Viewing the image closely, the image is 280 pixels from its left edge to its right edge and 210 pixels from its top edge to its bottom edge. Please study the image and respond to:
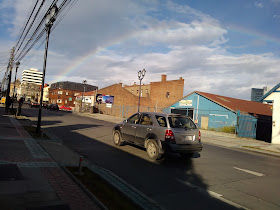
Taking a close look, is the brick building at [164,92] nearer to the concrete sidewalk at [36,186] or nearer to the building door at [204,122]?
the building door at [204,122]

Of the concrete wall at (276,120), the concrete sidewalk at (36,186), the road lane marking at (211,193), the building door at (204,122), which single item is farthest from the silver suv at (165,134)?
the building door at (204,122)

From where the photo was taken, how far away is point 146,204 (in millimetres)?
4195

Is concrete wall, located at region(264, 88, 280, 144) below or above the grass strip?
above

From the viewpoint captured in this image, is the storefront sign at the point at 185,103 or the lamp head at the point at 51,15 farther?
the storefront sign at the point at 185,103

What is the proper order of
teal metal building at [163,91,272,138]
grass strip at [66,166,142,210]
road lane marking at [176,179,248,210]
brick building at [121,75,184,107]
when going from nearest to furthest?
grass strip at [66,166,142,210], road lane marking at [176,179,248,210], teal metal building at [163,91,272,138], brick building at [121,75,184,107]

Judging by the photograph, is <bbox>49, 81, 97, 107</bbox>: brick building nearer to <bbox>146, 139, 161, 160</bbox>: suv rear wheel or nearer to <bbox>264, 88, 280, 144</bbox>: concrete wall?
<bbox>264, 88, 280, 144</bbox>: concrete wall

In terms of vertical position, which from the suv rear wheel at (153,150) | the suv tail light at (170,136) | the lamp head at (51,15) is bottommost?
the suv rear wheel at (153,150)

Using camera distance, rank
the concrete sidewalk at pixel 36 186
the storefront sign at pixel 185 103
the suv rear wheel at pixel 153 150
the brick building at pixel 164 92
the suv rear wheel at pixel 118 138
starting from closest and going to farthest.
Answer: the concrete sidewalk at pixel 36 186, the suv rear wheel at pixel 153 150, the suv rear wheel at pixel 118 138, the storefront sign at pixel 185 103, the brick building at pixel 164 92

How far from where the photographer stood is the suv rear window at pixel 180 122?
784 centimetres

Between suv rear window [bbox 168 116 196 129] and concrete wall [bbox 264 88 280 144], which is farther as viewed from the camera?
concrete wall [bbox 264 88 280 144]

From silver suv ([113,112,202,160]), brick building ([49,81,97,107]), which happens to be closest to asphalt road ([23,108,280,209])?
silver suv ([113,112,202,160])

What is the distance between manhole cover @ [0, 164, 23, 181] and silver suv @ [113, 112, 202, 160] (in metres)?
4.32

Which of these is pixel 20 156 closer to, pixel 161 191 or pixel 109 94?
pixel 161 191

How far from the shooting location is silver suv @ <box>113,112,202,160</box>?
7554 millimetres
